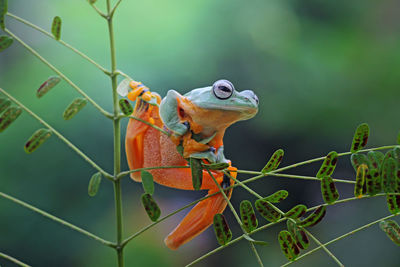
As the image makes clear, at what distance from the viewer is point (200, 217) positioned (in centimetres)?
61

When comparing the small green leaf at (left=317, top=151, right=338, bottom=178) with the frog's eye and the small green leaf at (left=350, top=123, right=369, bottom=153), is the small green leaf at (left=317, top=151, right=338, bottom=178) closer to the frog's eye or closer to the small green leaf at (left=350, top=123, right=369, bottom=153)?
the small green leaf at (left=350, top=123, right=369, bottom=153)

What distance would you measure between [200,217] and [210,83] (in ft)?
3.93

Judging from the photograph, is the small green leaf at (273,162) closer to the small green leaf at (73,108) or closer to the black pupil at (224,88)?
the black pupil at (224,88)

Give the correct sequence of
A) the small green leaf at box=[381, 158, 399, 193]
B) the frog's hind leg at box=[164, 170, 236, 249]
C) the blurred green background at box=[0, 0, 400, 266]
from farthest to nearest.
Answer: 1. the blurred green background at box=[0, 0, 400, 266]
2. the frog's hind leg at box=[164, 170, 236, 249]
3. the small green leaf at box=[381, 158, 399, 193]

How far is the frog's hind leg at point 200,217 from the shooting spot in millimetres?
614

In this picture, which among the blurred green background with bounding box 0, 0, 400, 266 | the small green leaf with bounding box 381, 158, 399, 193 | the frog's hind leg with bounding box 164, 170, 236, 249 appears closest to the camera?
the small green leaf with bounding box 381, 158, 399, 193

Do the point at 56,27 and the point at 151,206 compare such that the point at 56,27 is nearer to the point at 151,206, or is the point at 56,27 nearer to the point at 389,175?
the point at 151,206

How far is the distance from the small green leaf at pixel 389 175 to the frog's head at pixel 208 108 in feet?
0.51

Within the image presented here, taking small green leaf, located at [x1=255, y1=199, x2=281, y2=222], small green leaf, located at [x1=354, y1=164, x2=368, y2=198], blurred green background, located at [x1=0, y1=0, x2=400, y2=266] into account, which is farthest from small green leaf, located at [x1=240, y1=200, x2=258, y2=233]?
blurred green background, located at [x1=0, y1=0, x2=400, y2=266]

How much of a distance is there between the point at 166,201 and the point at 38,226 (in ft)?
1.39

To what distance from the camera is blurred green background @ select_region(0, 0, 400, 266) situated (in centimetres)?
156

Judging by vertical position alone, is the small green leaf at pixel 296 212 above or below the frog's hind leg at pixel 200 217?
above

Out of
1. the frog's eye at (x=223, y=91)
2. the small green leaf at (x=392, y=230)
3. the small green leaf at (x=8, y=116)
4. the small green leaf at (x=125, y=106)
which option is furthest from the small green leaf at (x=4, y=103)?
the small green leaf at (x=392, y=230)

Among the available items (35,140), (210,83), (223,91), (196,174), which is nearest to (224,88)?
(223,91)
